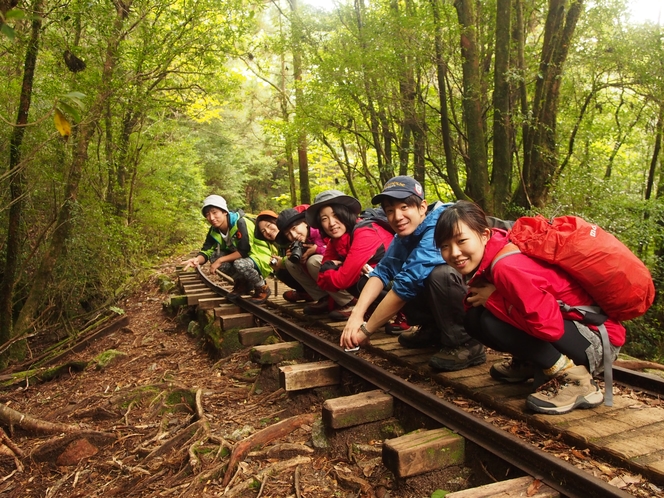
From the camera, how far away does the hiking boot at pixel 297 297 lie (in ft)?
19.4

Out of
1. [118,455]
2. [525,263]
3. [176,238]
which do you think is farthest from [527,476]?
[176,238]

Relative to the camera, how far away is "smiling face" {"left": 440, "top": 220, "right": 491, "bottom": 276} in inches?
98.4

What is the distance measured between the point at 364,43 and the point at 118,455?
8.11 meters

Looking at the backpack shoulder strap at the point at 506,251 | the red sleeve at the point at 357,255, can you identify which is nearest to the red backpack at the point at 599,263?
the backpack shoulder strap at the point at 506,251

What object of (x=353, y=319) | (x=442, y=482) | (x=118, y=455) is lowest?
(x=118, y=455)

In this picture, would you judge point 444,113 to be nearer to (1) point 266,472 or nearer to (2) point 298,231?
(2) point 298,231

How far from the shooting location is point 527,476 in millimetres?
1984

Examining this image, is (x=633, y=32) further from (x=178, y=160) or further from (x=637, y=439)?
(x=178, y=160)

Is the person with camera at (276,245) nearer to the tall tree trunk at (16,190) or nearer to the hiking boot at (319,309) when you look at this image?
the hiking boot at (319,309)

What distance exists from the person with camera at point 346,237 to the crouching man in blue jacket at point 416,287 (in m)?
0.56

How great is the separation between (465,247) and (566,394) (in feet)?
2.90

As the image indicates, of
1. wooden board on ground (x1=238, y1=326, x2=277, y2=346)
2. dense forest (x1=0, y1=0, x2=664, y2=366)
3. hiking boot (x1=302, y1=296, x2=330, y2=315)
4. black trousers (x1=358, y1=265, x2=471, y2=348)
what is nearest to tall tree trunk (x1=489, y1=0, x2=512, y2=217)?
dense forest (x1=0, y1=0, x2=664, y2=366)

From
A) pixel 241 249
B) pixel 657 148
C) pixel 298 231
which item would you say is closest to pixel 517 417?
pixel 298 231

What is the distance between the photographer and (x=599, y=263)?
7.09 ft
